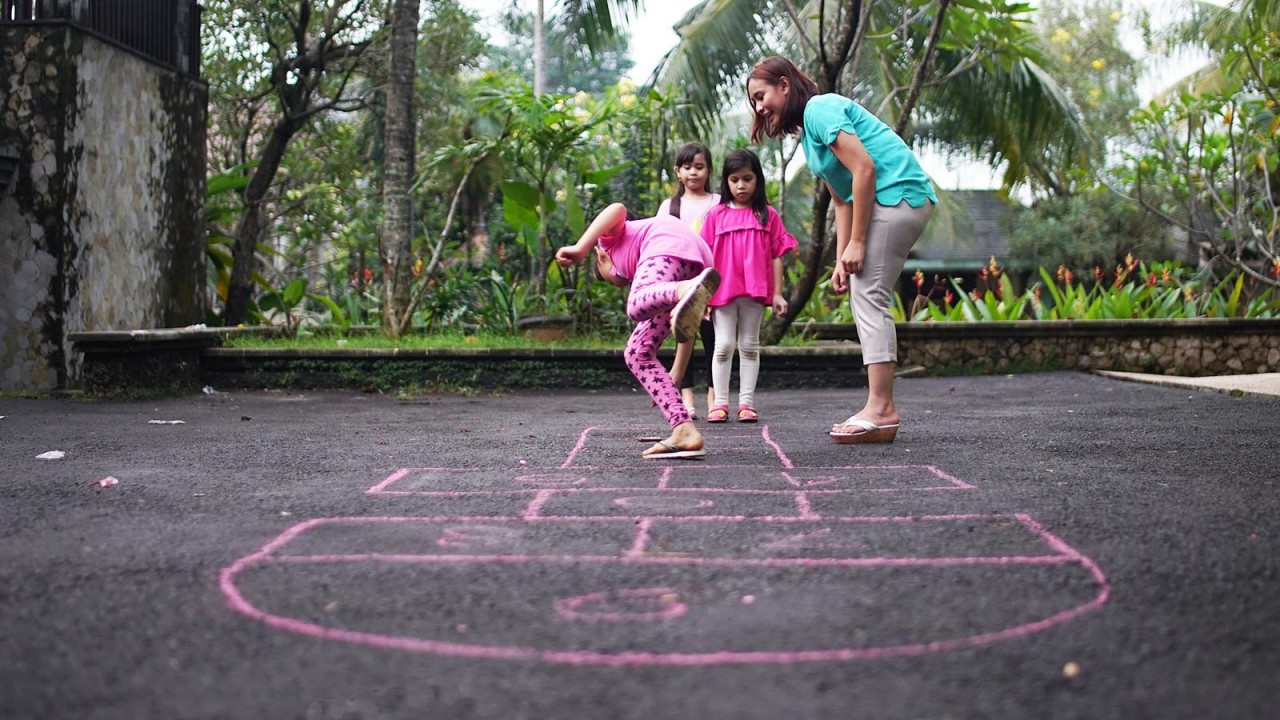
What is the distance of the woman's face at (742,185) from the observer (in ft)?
17.6

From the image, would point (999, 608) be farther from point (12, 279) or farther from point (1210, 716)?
point (12, 279)

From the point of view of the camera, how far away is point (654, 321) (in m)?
4.08

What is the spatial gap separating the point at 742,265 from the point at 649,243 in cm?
119

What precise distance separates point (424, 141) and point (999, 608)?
14.4 m

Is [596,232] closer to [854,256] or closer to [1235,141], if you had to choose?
[854,256]

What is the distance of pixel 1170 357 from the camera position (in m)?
9.45

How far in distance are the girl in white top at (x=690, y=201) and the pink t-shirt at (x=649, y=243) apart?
0.90 m

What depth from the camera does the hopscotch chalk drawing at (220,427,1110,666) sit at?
1868 millimetres

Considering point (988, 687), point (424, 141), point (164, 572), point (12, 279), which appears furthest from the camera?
point (424, 141)

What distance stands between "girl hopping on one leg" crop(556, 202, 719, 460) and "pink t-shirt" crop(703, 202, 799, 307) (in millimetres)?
1041

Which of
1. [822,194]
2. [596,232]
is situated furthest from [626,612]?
[822,194]

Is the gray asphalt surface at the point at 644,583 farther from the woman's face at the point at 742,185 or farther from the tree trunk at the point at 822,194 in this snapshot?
the tree trunk at the point at 822,194

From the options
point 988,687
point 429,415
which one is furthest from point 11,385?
point 988,687

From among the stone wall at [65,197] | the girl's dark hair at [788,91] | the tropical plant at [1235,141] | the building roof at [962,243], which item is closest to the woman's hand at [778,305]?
the girl's dark hair at [788,91]
